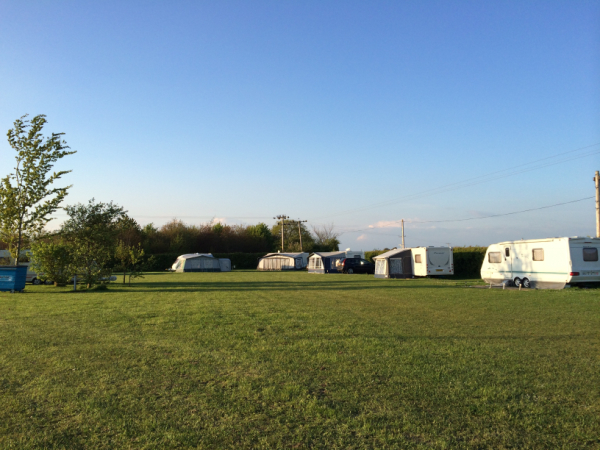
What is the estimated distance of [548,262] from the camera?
1831 centimetres

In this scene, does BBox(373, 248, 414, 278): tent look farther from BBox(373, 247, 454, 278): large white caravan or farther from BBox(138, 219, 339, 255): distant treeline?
BBox(138, 219, 339, 255): distant treeline

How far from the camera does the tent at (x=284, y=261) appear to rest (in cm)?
5066

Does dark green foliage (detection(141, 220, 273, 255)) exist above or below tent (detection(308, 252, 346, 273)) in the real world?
above

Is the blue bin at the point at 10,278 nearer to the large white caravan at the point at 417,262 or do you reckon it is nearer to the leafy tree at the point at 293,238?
the large white caravan at the point at 417,262

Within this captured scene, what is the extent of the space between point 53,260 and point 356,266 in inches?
936

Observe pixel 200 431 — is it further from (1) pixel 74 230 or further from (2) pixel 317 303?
(1) pixel 74 230

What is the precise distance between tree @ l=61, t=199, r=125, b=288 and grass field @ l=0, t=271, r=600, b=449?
35.7ft

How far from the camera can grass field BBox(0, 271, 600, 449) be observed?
12.4 ft

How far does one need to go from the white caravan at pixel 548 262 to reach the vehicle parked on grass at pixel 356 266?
1709 centimetres

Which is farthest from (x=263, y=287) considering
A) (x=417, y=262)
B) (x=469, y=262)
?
(x=469, y=262)

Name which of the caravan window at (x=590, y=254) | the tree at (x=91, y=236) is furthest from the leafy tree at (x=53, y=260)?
the caravan window at (x=590, y=254)

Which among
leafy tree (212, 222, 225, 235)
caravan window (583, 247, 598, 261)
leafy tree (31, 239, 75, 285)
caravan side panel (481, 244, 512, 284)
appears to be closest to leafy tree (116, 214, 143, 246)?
leafy tree (212, 222, 225, 235)

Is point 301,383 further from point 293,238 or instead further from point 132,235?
point 293,238

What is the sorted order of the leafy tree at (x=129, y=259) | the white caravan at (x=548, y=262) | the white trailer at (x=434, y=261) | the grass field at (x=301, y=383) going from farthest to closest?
the white trailer at (x=434, y=261) < the leafy tree at (x=129, y=259) < the white caravan at (x=548, y=262) < the grass field at (x=301, y=383)
